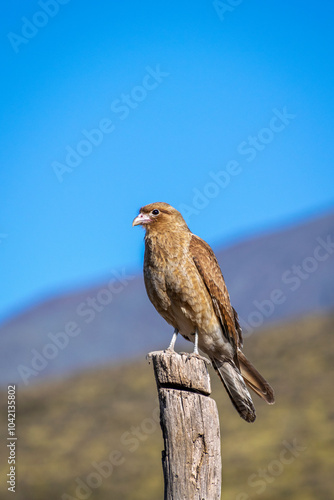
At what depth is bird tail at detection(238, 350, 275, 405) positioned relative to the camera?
7273mm

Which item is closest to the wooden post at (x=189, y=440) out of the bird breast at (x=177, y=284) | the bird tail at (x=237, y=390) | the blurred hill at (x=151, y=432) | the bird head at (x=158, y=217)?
the bird tail at (x=237, y=390)

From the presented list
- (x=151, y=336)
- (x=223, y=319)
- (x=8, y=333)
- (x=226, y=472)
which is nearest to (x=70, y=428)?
(x=226, y=472)

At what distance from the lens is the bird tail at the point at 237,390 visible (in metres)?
7.49

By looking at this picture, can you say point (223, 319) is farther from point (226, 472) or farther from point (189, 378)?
point (226, 472)

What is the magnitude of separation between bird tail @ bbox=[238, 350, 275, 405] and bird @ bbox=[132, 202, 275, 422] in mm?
12

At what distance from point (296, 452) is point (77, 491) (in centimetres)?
1091

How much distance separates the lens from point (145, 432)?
4244 cm

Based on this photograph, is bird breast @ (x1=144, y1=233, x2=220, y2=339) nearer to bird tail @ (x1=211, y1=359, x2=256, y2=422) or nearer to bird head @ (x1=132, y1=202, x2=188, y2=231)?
bird head @ (x1=132, y1=202, x2=188, y2=231)

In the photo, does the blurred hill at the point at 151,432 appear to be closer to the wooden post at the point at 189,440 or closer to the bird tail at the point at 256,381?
the bird tail at the point at 256,381

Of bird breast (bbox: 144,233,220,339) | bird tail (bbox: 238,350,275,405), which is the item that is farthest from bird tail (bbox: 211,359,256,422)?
bird breast (bbox: 144,233,220,339)

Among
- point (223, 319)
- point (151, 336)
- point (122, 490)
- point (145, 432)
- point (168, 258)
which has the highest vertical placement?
point (151, 336)

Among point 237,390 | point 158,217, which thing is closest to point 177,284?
point 158,217

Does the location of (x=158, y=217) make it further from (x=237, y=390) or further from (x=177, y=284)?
(x=237, y=390)

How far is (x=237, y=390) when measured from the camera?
25.2 feet
